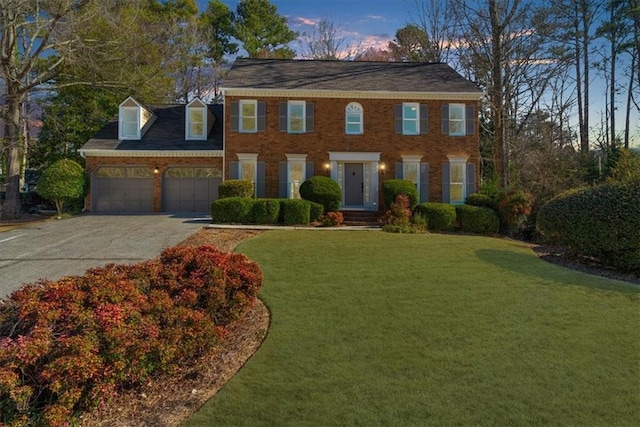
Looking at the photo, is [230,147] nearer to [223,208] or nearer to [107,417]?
[223,208]

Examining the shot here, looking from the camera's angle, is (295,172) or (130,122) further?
(130,122)

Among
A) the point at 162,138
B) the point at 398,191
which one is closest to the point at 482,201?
the point at 398,191

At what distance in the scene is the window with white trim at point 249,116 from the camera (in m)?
18.0

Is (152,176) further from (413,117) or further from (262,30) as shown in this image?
(262,30)

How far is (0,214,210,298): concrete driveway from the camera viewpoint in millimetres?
8445

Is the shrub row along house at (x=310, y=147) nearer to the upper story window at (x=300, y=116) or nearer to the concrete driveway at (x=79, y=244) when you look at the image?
the upper story window at (x=300, y=116)

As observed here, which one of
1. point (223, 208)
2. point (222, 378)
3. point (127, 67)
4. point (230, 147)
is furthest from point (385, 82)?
point (222, 378)

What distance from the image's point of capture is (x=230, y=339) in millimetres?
5312

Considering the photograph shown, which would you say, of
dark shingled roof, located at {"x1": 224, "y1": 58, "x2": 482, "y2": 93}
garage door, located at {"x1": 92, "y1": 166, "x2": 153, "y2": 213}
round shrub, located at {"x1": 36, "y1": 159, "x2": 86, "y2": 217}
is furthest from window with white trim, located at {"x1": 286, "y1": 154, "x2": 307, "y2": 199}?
round shrub, located at {"x1": 36, "y1": 159, "x2": 86, "y2": 217}

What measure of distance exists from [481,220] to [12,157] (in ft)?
75.1

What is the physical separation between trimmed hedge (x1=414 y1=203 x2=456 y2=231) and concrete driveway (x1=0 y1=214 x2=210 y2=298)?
8414mm

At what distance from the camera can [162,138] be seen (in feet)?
63.6

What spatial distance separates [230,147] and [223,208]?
4.98 metres

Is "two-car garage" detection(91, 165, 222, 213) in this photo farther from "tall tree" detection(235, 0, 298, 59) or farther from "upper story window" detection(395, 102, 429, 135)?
"tall tree" detection(235, 0, 298, 59)
